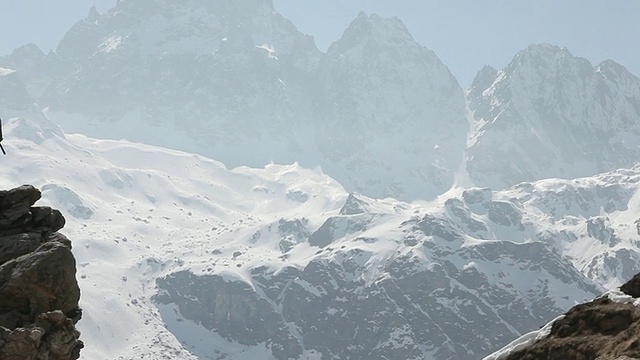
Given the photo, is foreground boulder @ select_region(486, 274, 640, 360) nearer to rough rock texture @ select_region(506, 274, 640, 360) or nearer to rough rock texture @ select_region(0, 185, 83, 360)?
rough rock texture @ select_region(506, 274, 640, 360)

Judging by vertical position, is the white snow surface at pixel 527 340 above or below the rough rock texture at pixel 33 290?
below

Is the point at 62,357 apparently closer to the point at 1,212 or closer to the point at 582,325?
the point at 1,212

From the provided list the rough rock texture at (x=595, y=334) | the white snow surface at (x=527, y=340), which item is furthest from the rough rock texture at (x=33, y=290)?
the rough rock texture at (x=595, y=334)

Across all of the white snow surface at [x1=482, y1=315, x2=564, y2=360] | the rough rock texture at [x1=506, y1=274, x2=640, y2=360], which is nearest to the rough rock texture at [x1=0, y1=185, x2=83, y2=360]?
the white snow surface at [x1=482, y1=315, x2=564, y2=360]

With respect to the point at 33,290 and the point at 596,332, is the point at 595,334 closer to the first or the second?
the point at 596,332

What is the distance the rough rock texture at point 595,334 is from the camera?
74.7 feet

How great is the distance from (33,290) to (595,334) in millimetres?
19801

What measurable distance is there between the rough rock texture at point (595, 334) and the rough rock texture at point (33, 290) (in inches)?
Answer: 617

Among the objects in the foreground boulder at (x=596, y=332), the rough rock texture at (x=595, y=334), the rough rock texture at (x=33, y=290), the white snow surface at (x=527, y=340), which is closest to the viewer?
the rough rock texture at (x=595, y=334)

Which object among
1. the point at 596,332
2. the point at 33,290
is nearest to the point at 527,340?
the point at 596,332

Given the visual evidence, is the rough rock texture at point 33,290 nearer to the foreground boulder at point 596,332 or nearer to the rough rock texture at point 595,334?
the foreground boulder at point 596,332

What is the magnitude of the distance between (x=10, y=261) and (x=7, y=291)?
1221 mm

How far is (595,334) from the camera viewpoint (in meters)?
24.5

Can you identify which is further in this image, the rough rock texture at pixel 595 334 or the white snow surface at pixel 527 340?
the white snow surface at pixel 527 340
